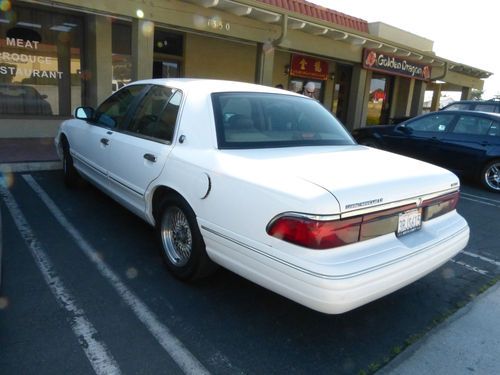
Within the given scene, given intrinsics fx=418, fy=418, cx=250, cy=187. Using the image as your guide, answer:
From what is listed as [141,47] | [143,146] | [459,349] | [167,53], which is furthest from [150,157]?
[167,53]

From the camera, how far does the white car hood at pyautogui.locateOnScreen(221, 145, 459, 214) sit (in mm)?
2434

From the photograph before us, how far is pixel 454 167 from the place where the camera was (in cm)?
828

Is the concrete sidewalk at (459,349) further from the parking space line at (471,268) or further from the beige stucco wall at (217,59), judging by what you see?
the beige stucco wall at (217,59)

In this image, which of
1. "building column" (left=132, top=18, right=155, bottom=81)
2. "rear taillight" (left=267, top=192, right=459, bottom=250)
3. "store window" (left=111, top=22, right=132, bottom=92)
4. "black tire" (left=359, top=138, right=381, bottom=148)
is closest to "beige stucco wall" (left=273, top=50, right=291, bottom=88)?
"store window" (left=111, top=22, right=132, bottom=92)

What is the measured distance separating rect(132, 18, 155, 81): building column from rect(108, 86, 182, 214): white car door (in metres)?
3.83

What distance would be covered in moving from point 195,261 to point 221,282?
0.41 m

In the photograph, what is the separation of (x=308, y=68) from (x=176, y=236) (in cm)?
1277

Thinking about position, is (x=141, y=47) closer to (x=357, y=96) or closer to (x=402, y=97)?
(x=357, y=96)

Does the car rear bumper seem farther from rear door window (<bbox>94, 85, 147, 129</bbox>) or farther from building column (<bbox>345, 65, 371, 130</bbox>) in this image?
building column (<bbox>345, 65, 371, 130</bbox>)

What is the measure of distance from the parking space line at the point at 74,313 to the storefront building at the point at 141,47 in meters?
4.30

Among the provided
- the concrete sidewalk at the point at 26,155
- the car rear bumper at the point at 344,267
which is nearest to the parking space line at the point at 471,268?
the car rear bumper at the point at 344,267

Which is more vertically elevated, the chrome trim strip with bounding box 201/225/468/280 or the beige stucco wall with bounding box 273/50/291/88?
the beige stucco wall with bounding box 273/50/291/88

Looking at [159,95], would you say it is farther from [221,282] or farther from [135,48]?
[135,48]

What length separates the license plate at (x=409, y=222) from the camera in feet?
8.92
